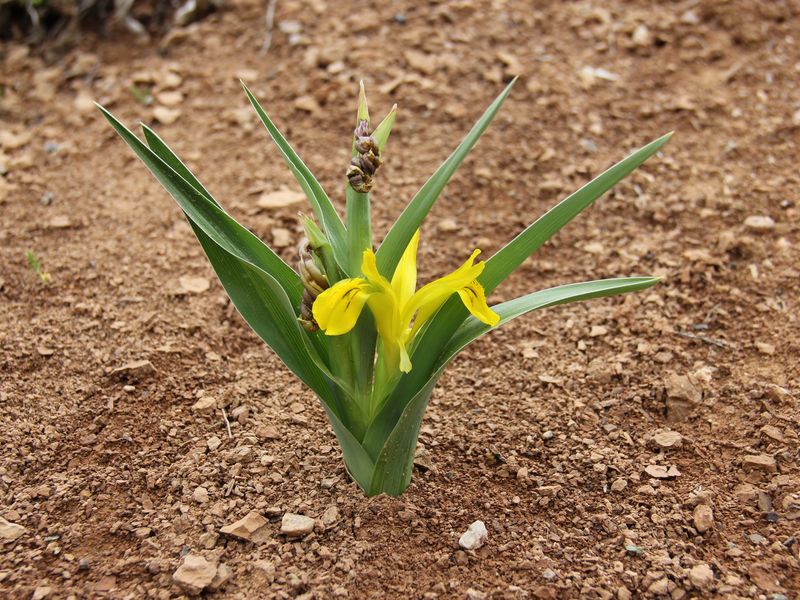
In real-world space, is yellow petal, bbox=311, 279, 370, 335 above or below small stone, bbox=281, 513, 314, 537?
above

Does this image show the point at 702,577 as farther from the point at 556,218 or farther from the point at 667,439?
the point at 556,218

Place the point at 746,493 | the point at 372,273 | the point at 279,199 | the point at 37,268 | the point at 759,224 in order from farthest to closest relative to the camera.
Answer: the point at 279,199, the point at 759,224, the point at 37,268, the point at 746,493, the point at 372,273

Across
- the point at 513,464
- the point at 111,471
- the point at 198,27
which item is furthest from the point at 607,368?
the point at 198,27

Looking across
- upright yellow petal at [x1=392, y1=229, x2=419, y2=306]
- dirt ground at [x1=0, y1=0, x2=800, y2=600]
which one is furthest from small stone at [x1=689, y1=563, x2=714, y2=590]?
upright yellow petal at [x1=392, y1=229, x2=419, y2=306]

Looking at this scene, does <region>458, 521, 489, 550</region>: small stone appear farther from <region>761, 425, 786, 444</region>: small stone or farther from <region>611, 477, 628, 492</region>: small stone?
<region>761, 425, 786, 444</region>: small stone

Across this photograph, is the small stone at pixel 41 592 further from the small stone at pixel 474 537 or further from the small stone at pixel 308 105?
the small stone at pixel 308 105

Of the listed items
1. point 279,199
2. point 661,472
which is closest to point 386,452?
point 661,472
